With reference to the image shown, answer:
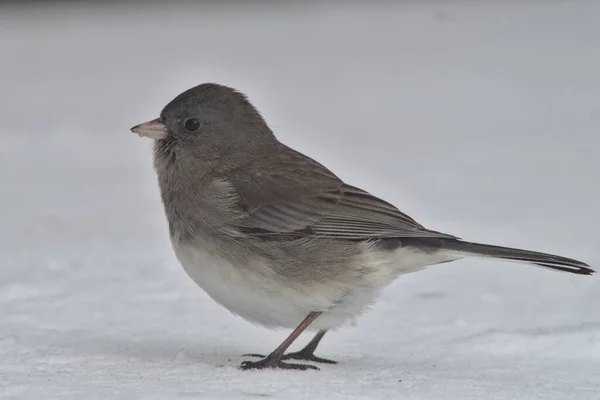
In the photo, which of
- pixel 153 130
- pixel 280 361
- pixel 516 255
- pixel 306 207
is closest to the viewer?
pixel 516 255

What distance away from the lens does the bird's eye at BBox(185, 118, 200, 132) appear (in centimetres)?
408

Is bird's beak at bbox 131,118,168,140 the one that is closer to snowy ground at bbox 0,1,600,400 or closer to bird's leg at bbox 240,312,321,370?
snowy ground at bbox 0,1,600,400

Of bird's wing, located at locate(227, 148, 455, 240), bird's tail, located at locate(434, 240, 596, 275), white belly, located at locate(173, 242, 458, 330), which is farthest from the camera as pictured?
bird's wing, located at locate(227, 148, 455, 240)

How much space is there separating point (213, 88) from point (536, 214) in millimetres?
2189

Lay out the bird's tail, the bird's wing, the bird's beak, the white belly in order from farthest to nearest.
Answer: the bird's beak
the bird's wing
the white belly
the bird's tail

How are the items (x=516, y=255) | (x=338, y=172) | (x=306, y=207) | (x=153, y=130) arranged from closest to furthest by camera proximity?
(x=516, y=255) < (x=306, y=207) < (x=153, y=130) < (x=338, y=172)

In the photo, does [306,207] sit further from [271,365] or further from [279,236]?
[271,365]

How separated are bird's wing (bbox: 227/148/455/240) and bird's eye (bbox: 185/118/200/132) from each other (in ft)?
0.85

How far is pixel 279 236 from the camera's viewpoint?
12.3 feet

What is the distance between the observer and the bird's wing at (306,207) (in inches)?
148

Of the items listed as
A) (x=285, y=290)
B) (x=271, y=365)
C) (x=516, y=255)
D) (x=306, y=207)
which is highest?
(x=306, y=207)

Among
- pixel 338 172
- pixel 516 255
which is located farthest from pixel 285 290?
pixel 338 172

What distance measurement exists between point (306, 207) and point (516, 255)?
755 millimetres

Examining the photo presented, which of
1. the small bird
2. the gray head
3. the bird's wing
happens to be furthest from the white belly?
the gray head
